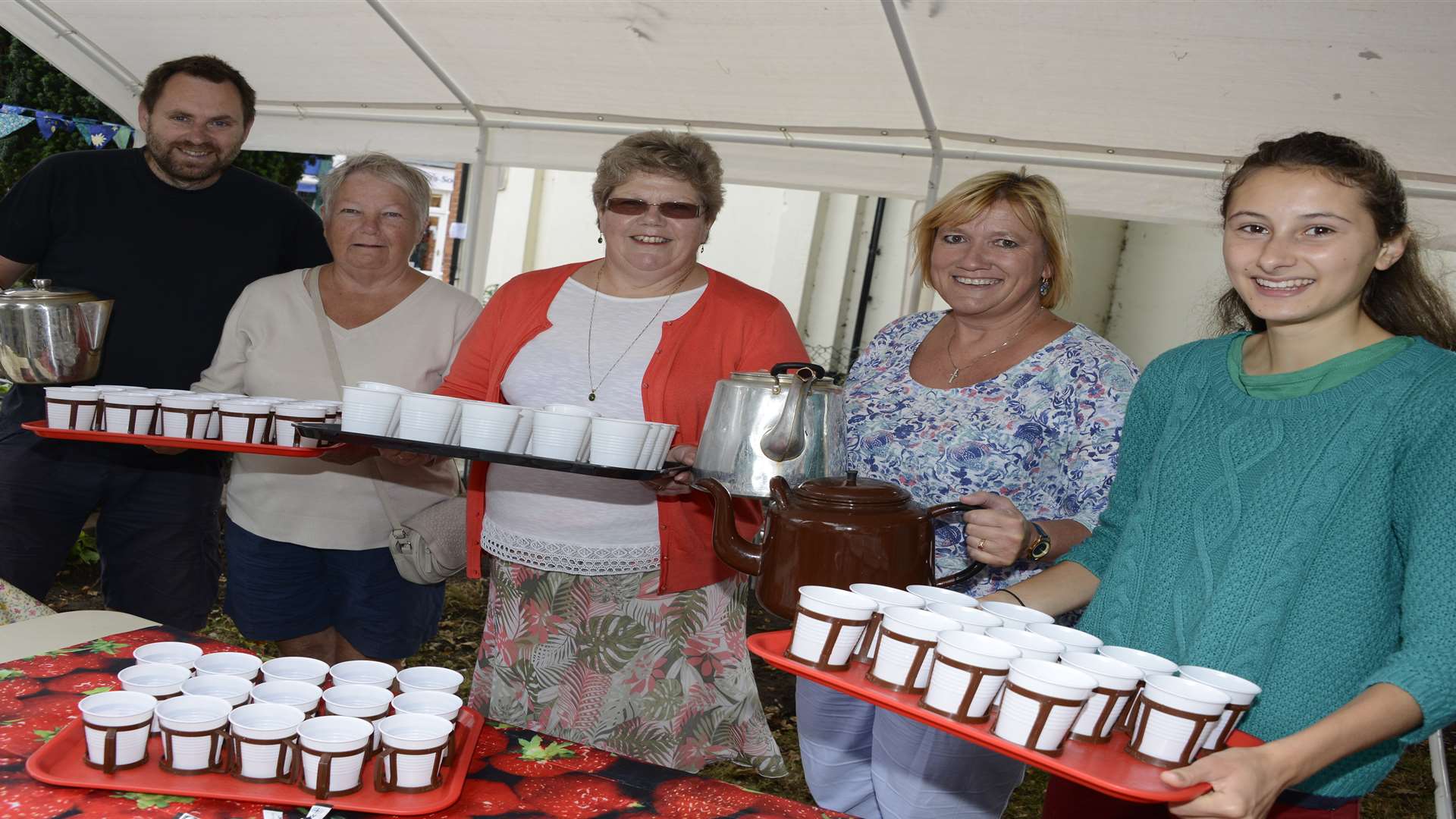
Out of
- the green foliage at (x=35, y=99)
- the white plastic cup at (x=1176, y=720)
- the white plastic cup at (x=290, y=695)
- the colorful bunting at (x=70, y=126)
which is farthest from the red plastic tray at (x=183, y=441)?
the green foliage at (x=35, y=99)

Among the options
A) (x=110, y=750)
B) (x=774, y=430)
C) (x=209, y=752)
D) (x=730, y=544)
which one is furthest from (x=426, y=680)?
(x=774, y=430)

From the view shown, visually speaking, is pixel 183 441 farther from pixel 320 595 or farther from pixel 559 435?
pixel 559 435

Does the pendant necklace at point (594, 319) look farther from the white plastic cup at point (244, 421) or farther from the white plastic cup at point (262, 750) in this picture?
the white plastic cup at point (262, 750)

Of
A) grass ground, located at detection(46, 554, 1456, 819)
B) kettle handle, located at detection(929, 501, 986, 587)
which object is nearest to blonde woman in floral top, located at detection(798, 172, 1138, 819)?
kettle handle, located at detection(929, 501, 986, 587)

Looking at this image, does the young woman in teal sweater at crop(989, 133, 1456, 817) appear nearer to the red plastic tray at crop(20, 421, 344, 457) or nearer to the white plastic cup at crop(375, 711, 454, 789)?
the white plastic cup at crop(375, 711, 454, 789)

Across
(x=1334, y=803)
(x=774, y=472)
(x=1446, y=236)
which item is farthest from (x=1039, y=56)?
(x=1334, y=803)

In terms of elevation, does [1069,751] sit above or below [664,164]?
below

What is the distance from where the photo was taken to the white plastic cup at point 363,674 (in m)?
1.57

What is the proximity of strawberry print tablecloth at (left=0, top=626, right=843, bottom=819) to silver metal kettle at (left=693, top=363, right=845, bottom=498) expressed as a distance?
622 millimetres

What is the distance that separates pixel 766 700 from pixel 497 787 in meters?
3.34

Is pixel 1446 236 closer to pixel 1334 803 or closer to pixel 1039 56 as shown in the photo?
pixel 1039 56

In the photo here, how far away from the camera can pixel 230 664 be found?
1632mm

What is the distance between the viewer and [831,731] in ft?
7.43

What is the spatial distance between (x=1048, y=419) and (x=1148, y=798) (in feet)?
3.40
